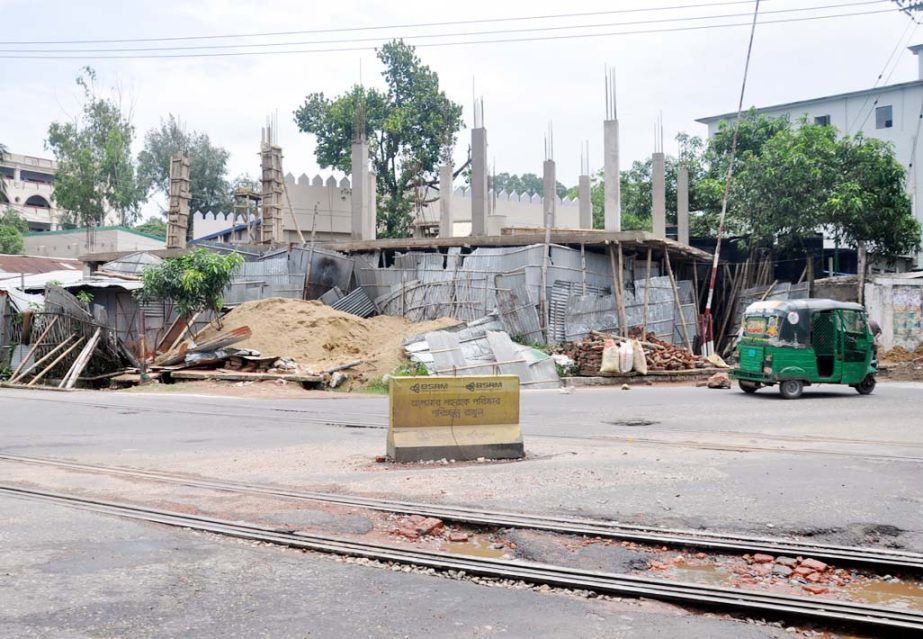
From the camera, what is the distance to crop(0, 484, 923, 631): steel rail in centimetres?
456

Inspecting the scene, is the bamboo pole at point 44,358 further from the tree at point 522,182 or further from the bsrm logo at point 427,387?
the tree at point 522,182

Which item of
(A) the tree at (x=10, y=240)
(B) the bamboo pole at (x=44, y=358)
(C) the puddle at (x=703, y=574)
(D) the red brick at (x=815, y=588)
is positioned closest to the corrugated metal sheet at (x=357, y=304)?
(B) the bamboo pole at (x=44, y=358)

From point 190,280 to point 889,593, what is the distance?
21757 mm

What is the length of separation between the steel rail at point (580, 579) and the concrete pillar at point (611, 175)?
24955mm

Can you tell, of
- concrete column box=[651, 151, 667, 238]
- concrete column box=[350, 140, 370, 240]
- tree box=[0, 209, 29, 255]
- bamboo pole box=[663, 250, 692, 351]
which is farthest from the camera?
tree box=[0, 209, 29, 255]

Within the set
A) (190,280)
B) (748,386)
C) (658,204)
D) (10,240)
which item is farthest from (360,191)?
(10,240)

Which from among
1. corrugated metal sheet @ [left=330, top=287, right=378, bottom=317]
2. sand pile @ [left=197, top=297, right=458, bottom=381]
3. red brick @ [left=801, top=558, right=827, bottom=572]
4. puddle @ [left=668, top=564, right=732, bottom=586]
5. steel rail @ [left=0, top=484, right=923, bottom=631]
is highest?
corrugated metal sheet @ [left=330, top=287, right=378, bottom=317]

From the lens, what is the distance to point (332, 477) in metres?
8.52

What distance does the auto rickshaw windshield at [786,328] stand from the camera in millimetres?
17625

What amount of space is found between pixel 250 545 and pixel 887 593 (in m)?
4.15

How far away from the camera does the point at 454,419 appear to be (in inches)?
385

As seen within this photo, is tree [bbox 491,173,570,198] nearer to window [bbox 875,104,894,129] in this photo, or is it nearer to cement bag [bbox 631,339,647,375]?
window [bbox 875,104,894,129]

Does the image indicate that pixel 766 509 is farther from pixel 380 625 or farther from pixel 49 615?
pixel 49 615

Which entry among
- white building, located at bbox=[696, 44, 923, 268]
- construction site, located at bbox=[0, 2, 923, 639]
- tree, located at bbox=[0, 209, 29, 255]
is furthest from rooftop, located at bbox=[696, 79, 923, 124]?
tree, located at bbox=[0, 209, 29, 255]
